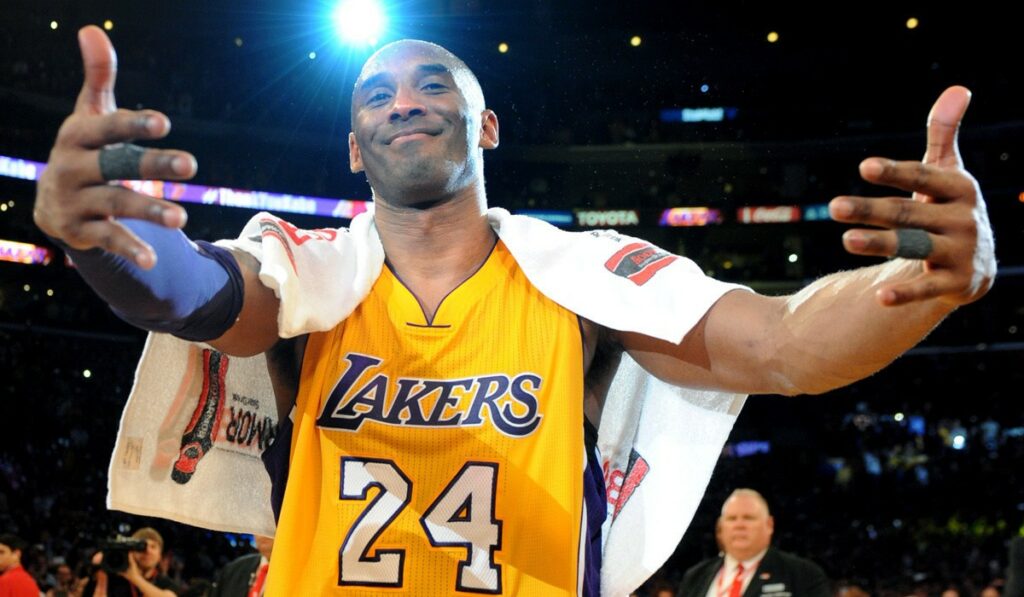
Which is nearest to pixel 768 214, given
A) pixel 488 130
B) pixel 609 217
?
pixel 609 217

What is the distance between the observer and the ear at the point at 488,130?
8.21ft

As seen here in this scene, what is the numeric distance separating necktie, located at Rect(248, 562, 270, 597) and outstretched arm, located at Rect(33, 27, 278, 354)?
355 centimetres

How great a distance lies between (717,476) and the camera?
64.1ft

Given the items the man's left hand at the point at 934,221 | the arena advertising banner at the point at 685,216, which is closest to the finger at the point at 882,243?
the man's left hand at the point at 934,221

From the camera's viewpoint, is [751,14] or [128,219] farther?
[751,14]

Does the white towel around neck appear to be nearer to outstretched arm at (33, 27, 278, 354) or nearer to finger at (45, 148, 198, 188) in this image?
outstretched arm at (33, 27, 278, 354)

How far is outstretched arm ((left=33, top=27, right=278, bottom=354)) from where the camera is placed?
4.75 ft

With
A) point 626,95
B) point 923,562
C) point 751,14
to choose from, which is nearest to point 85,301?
point 626,95

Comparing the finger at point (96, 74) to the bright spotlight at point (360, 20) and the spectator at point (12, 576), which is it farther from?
the bright spotlight at point (360, 20)

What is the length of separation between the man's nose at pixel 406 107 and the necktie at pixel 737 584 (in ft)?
10.8

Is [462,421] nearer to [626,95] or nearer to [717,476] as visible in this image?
[717,476]

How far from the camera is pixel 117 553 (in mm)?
5480

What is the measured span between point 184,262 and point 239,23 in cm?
1849

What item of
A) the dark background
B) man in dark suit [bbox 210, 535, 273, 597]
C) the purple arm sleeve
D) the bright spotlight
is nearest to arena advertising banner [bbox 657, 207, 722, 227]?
the dark background
